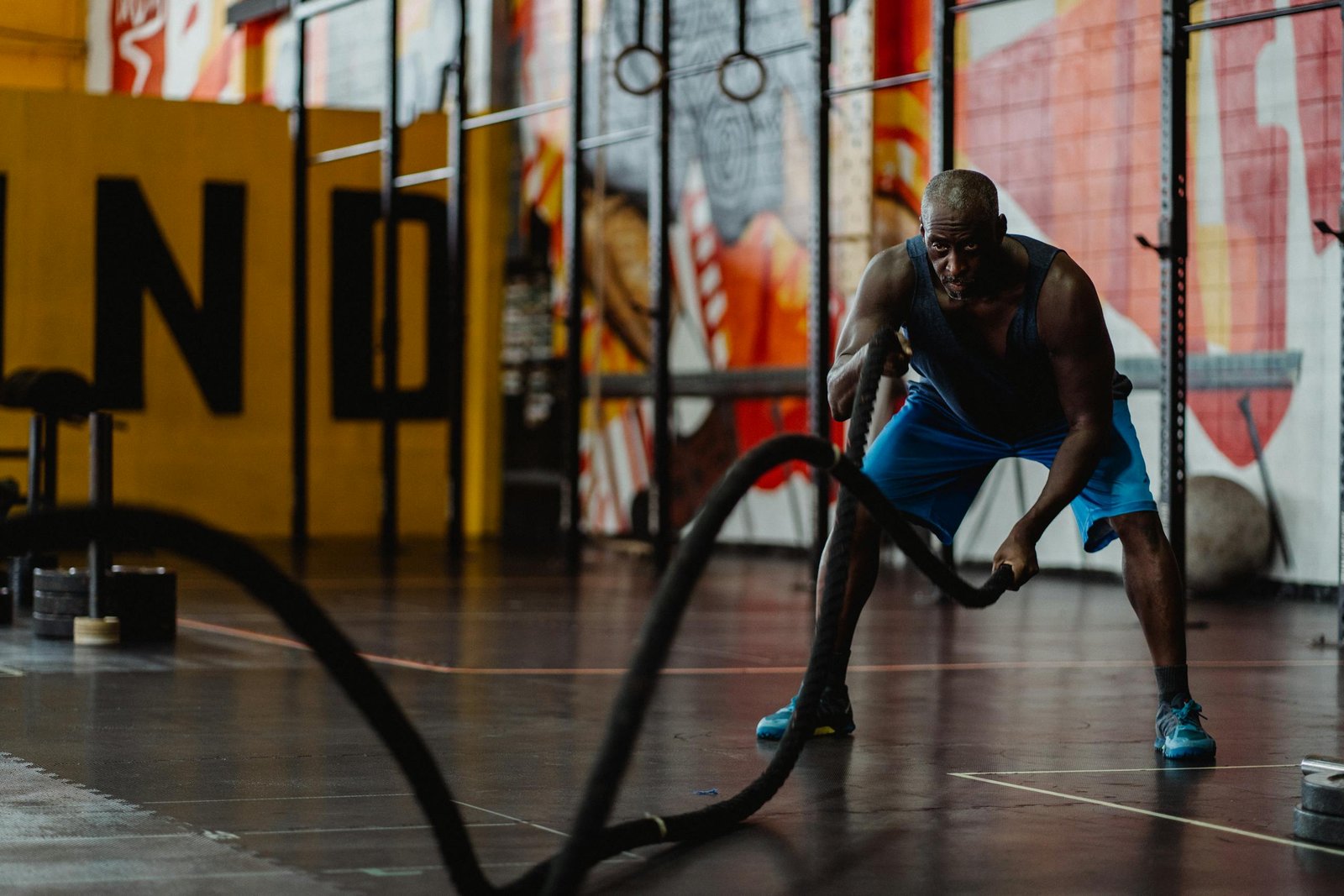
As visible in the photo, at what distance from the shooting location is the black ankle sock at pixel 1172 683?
4.00 metres

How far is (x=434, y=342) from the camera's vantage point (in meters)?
13.4

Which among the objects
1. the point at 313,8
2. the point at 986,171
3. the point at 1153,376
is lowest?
the point at 1153,376

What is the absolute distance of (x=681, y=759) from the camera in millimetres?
3797

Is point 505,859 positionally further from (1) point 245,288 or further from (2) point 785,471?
(1) point 245,288

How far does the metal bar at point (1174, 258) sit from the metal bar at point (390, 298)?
18.0 ft

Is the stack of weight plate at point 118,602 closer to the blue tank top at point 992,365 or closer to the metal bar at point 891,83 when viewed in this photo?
the blue tank top at point 992,365

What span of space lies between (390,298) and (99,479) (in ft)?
18.8

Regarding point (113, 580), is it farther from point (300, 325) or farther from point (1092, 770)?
point (300, 325)

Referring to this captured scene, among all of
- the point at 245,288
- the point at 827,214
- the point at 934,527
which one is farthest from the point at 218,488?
the point at 934,527

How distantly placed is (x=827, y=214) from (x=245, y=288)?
5640mm

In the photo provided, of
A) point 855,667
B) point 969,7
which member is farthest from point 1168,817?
point 969,7

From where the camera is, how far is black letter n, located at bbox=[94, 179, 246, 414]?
40.5 feet

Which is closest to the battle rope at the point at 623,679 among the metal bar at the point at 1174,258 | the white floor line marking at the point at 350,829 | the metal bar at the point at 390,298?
the white floor line marking at the point at 350,829

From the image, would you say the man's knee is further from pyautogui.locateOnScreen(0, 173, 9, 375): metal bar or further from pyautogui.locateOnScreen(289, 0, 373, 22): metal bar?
pyautogui.locateOnScreen(0, 173, 9, 375): metal bar
